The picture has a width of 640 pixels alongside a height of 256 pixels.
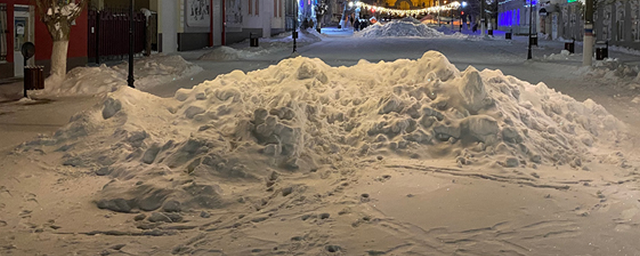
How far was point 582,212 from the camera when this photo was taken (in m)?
6.54

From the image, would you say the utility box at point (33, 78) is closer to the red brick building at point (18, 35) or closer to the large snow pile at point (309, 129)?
the red brick building at point (18, 35)

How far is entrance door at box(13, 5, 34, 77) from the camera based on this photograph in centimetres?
1872

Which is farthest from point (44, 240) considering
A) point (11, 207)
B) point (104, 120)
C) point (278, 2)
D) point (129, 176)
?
point (278, 2)

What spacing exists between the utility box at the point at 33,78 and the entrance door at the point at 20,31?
379cm

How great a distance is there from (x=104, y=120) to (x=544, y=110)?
6.73 meters

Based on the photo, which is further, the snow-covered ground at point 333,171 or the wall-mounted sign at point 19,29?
the wall-mounted sign at point 19,29

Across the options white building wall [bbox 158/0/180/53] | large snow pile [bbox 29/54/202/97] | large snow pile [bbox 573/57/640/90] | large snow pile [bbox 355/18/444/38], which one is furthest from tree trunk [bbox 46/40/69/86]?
large snow pile [bbox 355/18/444/38]

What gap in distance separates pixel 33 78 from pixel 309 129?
9.04m

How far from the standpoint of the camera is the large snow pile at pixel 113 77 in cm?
1664

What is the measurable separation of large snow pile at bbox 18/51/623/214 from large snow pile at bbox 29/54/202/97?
5785 mm

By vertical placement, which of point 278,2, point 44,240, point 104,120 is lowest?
point 44,240

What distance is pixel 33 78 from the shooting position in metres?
15.4

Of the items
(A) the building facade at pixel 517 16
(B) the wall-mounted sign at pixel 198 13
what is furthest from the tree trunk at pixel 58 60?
(A) the building facade at pixel 517 16

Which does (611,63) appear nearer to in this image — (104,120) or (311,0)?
(104,120)
